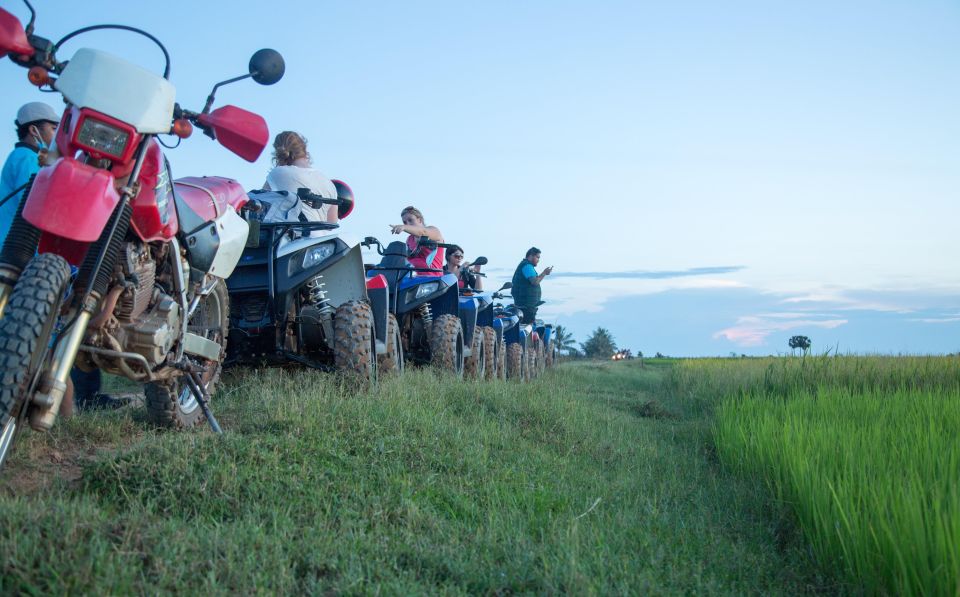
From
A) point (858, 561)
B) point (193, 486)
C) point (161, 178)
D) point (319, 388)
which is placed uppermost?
point (161, 178)

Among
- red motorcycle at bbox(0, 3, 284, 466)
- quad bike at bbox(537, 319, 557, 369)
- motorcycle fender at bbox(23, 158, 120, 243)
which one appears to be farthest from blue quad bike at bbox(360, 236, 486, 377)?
quad bike at bbox(537, 319, 557, 369)

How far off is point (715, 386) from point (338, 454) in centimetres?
737

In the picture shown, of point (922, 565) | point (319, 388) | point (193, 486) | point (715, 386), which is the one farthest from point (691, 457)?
point (715, 386)

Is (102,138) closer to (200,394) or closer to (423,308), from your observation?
(200,394)

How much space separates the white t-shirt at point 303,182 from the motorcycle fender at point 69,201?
310 cm

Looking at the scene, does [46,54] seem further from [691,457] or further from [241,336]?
[691,457]

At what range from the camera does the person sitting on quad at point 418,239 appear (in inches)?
354

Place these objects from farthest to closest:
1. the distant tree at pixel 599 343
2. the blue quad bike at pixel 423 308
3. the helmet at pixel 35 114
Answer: the distant tree at pixel 599 343, the blue quad bike at pixel 423 308, the helmet at pixel 35 114

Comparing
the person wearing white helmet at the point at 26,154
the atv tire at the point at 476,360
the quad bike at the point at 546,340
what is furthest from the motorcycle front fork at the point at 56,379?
the quad bike at the point at 546,340

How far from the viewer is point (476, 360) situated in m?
9.20

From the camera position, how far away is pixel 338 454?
143 inches

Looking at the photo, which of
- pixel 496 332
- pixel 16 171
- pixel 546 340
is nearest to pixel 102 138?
pixel 16 171

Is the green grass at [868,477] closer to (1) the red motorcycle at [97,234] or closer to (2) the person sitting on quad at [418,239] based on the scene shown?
(1) the red motorcycle at [97,234]

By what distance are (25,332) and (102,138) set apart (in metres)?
0.72
